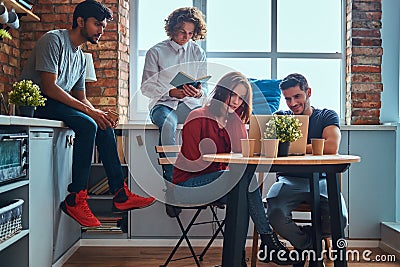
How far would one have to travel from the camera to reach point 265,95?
13.8 feet

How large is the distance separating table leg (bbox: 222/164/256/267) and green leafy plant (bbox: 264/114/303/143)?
0.22 metres

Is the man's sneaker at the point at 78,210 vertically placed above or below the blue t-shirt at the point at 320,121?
below

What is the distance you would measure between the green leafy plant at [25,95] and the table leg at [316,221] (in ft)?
5.15

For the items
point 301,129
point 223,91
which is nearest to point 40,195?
point 223,91

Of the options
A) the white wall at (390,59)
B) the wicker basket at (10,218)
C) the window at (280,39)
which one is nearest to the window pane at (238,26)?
the window at (280,39)

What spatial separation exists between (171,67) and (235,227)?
1.75 m

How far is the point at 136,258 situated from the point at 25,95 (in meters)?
1.37

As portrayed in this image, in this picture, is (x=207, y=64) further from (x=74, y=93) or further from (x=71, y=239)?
(x=71, y=239)

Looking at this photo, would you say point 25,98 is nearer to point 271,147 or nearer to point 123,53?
point 271,147

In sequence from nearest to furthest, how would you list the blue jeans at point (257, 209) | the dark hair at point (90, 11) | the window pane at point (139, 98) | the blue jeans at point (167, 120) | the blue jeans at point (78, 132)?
the blue jeans at point (257, 209), the blue jeans at point (78, 132), the dark hair at point (90, 11), the blue jeans at point (167, 120), the window pane at point (139, 98)

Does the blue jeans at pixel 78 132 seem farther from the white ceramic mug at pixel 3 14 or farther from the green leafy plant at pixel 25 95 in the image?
the white ceramic mug at pixel 3 14

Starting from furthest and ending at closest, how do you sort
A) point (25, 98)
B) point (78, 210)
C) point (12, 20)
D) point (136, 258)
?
1. point (136, 258)
2. point (12, 20)
3. point (78, 210)
4. point (25, 98)

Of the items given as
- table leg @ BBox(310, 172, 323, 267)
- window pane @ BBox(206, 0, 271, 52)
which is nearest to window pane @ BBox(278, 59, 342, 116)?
window pane @ BBox(206, 0, 271, 52)

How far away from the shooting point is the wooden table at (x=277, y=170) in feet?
8.08
